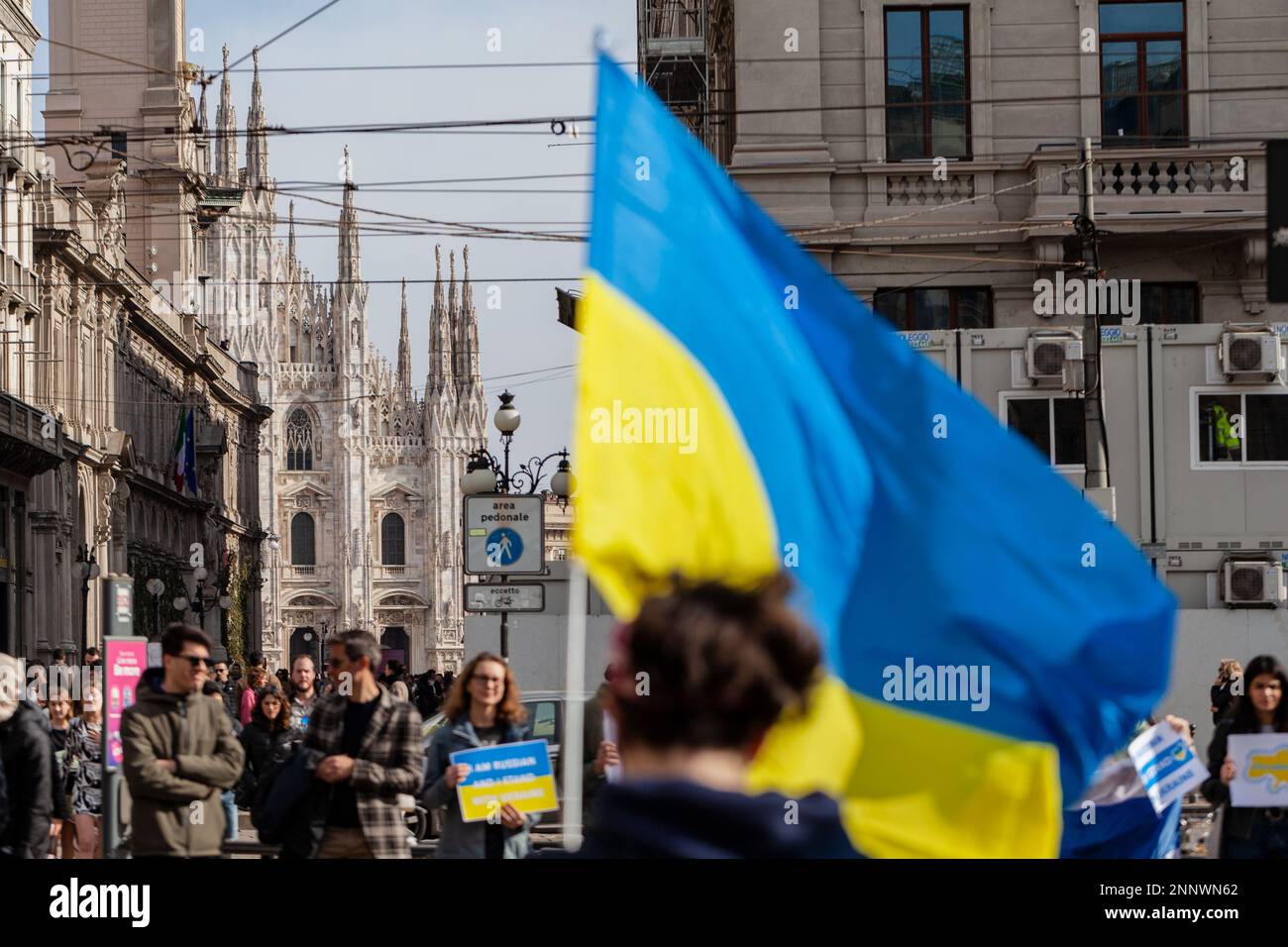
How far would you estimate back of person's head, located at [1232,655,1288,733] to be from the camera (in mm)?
7980

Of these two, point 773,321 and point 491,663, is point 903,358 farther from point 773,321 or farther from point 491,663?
point 491,663

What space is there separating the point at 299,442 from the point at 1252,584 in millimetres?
109238

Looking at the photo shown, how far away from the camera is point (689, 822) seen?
383 cm

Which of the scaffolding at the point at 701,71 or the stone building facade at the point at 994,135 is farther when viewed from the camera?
the scaffolding at the point at 701,71

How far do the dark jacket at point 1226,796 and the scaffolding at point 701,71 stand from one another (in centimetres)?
1638

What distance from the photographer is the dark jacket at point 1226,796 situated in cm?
795

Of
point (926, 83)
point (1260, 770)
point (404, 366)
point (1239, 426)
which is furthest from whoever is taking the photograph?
point (404, 366)

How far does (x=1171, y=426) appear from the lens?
20.7m

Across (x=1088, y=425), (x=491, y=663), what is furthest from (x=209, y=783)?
(x=1088, y=425)

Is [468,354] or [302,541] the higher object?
[468,354]

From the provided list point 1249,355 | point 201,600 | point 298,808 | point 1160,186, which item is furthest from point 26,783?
point 201,600

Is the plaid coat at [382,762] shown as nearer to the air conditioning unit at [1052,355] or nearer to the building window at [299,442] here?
the air conditioning unit at [1052,355]

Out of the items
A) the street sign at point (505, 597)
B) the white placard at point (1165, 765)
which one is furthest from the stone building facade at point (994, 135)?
the white placard at point (1165, 765)

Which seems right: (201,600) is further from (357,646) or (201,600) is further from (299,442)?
(299,442)
